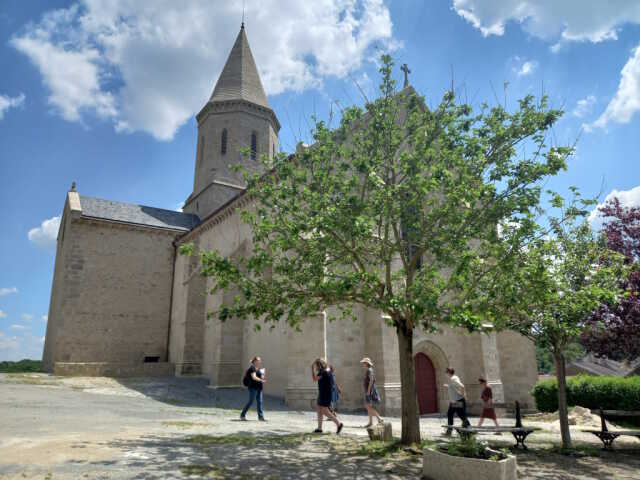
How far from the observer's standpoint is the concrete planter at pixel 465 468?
5.27 meters

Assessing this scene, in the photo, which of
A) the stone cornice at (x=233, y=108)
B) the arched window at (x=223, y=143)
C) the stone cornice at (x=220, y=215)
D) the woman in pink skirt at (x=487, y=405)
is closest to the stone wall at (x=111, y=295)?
the stone cornice at (x=220, y=215)

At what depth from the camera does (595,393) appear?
15.6 metres

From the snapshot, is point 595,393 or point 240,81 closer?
point 595,393

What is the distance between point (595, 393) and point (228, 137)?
928 inches

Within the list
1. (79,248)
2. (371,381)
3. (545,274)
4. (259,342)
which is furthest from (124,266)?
(545,274)

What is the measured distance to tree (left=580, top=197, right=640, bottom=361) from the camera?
43.3 ft

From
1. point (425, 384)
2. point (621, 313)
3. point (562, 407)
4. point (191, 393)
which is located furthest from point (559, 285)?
point (191, 393)

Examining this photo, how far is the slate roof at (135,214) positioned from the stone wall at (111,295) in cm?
56

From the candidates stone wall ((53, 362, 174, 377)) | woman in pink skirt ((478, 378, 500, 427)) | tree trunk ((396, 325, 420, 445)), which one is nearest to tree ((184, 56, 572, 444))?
tree trunk ((396, 325, 420, 445))

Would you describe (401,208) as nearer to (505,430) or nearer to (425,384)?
(505,430)

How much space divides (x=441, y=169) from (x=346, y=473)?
5051 millimetres

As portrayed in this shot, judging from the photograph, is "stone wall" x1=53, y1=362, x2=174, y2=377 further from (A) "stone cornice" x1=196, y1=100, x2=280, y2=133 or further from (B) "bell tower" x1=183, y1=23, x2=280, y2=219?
(A) "stone cornice" x1=196, y1=100, x2=280, y2=133

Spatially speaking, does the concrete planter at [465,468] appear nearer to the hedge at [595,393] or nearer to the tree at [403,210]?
the tree at [403,210]

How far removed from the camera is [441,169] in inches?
295
